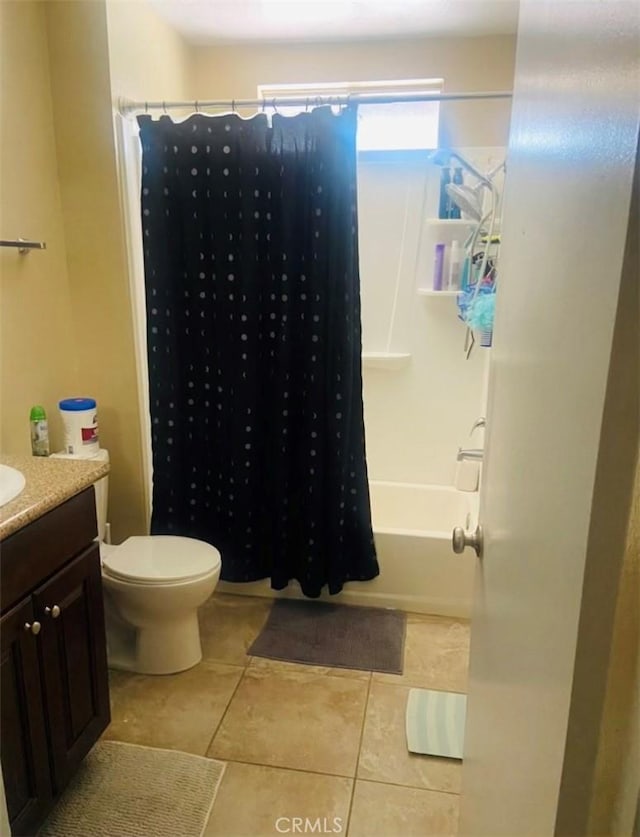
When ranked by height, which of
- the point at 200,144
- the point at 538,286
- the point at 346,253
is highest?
the point at 200,144

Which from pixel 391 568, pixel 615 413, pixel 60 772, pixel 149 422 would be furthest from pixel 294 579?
→ pixel 615 413

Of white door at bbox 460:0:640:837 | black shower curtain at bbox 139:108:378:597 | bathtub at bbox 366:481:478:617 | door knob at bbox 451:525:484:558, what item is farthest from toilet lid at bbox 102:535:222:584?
white door at bbox 460:0:640:837

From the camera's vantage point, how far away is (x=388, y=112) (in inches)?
110

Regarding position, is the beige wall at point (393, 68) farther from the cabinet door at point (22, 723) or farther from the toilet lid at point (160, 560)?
the cabinet door at point (22, 723)

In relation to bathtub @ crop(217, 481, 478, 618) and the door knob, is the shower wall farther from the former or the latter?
the door knob

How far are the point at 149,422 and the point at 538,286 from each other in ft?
6.49

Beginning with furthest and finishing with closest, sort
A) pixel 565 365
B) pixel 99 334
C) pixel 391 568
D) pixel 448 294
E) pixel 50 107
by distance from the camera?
pixel 448 294 < pixel 391 568 < pixel 99 334 < pixel 50 107 < pixel 565 365

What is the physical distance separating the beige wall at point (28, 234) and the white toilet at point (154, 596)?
34cm

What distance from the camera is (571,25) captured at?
561 mm

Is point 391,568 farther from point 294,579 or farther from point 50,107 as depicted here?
point 50,107

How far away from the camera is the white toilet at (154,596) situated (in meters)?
1.92

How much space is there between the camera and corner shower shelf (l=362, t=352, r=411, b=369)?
300 cm

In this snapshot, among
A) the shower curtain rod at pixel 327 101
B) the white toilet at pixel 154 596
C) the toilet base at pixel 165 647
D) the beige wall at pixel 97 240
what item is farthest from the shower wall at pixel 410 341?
the toilet base at pixel 165 647

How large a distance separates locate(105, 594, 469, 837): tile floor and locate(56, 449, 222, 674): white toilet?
0.24ft
